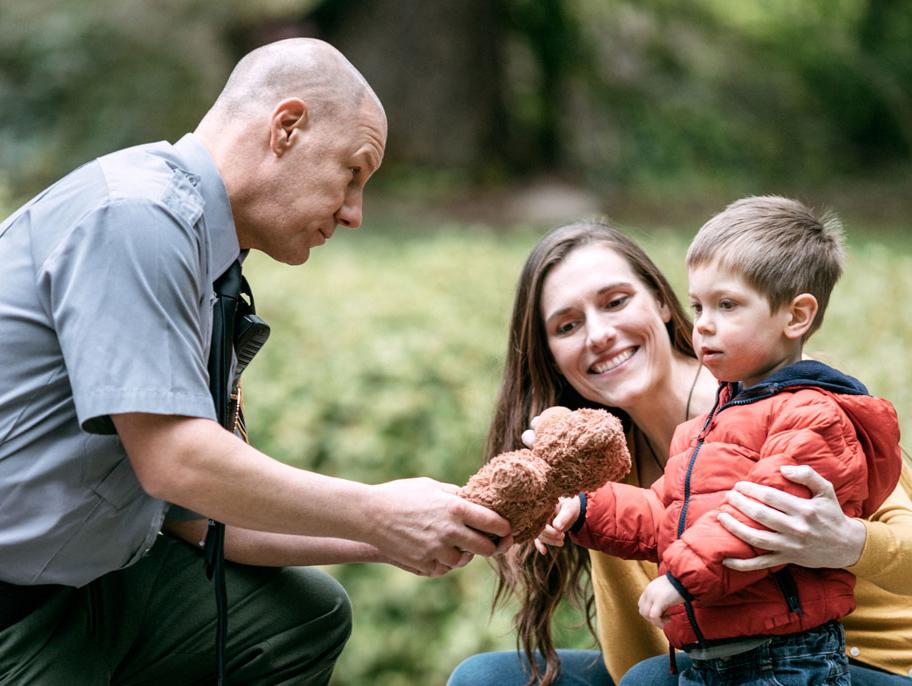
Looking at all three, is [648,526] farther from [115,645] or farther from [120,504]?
[115,645]

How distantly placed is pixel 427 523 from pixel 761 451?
29.5 inches

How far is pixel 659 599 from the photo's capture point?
2281mm

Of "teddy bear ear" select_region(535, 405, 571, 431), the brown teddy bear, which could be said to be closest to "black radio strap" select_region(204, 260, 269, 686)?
the brown teddy bear

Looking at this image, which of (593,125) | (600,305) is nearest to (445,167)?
(593,125)

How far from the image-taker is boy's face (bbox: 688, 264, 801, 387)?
239 cm

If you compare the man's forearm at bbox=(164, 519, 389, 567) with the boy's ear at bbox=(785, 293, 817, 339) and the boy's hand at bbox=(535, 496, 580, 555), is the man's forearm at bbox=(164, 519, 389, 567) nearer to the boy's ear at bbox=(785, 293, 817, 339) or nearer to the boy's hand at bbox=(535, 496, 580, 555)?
the boy's hand at bbox=(535, 496, 580, 555)

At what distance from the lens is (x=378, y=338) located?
5.82 meters

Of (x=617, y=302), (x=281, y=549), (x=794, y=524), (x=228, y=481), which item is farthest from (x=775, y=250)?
(x=281, y=549)

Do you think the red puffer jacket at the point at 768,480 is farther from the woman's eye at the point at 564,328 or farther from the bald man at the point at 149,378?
the woman's eye at the point at 564,328

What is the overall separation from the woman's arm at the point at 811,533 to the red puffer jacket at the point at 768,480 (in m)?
0.03

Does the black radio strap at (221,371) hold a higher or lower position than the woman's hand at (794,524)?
lower

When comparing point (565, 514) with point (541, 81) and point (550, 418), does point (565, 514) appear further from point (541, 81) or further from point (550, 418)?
point (541, 81)

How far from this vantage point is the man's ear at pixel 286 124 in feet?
8.31

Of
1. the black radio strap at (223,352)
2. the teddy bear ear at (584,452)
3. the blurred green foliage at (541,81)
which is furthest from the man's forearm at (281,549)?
the blurred green foliage at (541,81)
